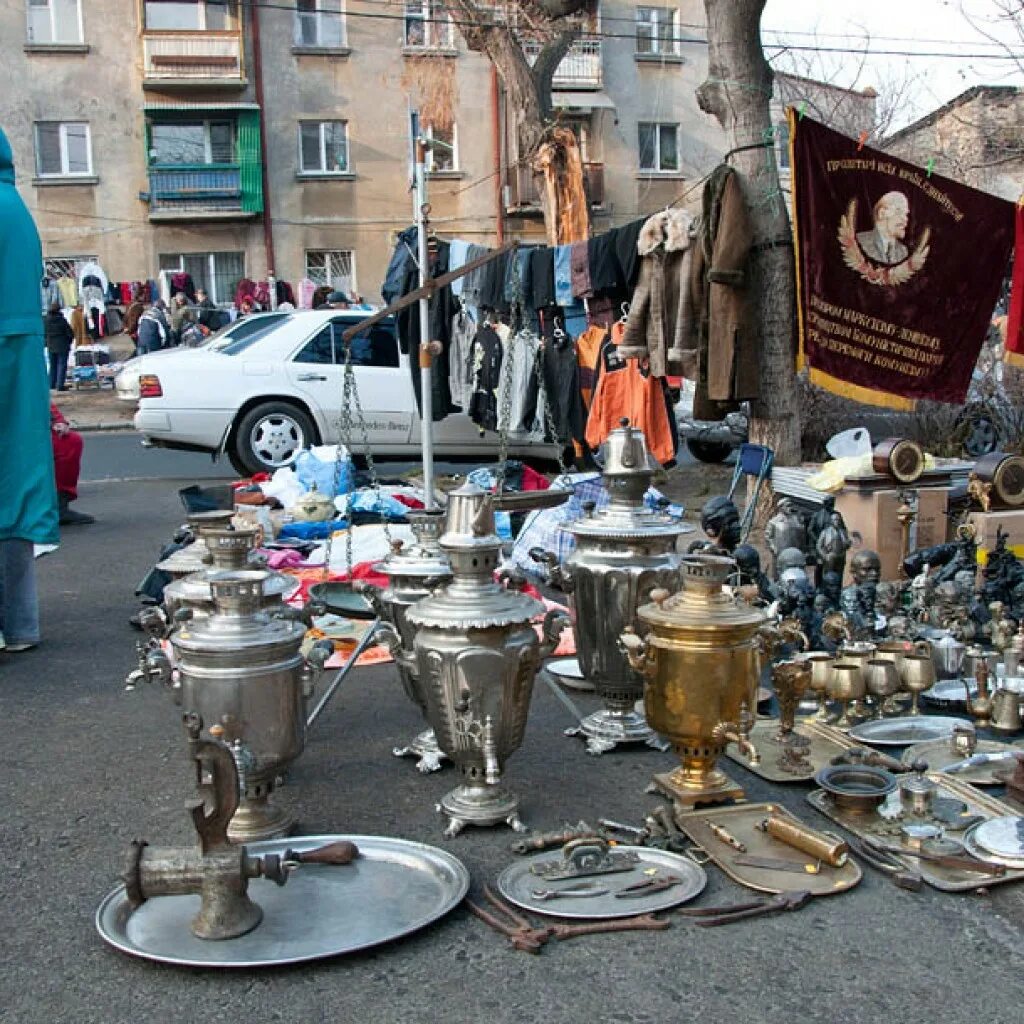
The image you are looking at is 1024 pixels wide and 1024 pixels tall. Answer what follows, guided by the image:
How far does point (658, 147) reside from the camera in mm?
28328

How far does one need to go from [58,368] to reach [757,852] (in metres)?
19.3

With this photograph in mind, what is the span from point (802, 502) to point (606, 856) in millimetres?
4123

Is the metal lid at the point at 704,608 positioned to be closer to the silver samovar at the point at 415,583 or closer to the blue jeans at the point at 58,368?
the silver samovar at the point at 415,583

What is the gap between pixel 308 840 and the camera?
3.29 meters

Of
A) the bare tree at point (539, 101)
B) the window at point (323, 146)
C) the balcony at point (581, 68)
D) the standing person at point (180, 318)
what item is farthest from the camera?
the balcony at point (581, 68)

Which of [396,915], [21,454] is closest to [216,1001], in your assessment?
[396,915]

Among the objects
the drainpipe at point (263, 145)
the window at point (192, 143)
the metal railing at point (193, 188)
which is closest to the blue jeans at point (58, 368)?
Result: the drainpipe at point (263, 145)

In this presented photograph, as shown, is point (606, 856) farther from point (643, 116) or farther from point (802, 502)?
point (643, 116)

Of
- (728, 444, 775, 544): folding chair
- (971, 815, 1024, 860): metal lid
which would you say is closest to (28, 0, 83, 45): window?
(728, 444, 775, 544): folding chair

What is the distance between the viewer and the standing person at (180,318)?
22703 mm

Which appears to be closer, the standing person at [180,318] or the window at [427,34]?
the standing person at [180,318]

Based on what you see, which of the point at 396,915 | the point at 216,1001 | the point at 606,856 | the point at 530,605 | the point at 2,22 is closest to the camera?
the point at 216,1001

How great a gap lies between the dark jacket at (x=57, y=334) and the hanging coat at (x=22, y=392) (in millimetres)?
14968

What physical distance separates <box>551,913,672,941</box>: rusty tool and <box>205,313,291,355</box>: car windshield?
9108 mm
